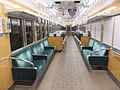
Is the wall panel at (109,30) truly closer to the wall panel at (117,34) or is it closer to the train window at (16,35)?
the wall panel at (117,34)

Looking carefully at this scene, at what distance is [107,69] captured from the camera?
3.85m

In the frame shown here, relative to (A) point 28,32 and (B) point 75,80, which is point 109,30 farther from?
(A) point 28,32

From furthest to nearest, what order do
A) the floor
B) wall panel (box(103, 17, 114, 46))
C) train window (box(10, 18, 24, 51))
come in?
wall panel (box(103, 17, 114, 46)) → train window (box(10, 18, 24, 51)) → the floor

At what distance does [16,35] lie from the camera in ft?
11.5

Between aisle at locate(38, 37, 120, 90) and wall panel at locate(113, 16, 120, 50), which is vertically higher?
wall panel at locate(113, 16, 120, 50)

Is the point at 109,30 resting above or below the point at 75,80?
above

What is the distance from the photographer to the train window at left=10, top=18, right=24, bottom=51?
3.21 meters

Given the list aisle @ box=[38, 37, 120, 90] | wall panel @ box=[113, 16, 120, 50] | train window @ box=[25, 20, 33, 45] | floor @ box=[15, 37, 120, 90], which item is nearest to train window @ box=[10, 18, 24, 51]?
train window @ box=[25, 20, 33, 45]

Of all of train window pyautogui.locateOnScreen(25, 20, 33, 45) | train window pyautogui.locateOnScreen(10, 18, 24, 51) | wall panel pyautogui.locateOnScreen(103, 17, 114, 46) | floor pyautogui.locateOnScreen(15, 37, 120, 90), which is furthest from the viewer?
train window pyautogui.locateOnScreen(25, 20, 33, 45)

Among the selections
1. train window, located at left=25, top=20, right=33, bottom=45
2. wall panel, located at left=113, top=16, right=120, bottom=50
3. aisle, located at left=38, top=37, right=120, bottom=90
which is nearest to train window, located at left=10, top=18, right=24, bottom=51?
train window, located at left=25, top=20, right=33, bottom=45

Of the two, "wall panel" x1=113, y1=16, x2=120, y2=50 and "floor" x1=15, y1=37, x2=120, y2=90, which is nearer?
"floor" x1=15, y1=37, x2=120, y2=90

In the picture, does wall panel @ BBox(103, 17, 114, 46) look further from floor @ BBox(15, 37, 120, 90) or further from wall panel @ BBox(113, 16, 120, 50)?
floor @ BBox(15, 37, 120, 90)

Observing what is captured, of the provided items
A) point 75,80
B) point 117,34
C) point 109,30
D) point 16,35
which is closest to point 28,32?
point 16,35

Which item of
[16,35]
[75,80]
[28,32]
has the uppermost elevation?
[28,32]
